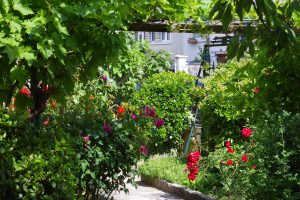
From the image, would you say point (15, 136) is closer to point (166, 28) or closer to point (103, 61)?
point (103, 61)

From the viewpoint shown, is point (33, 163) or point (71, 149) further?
point (71, 149)

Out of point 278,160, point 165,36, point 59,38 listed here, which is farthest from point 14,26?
point 165,36

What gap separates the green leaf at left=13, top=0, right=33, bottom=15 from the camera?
3.27 meters

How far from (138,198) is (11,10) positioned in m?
5.39

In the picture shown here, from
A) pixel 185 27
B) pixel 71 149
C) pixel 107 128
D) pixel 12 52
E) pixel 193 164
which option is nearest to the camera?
pixel 12 52

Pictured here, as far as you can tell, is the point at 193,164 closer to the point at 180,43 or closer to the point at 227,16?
the point at 227,16

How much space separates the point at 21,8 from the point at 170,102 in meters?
9.55

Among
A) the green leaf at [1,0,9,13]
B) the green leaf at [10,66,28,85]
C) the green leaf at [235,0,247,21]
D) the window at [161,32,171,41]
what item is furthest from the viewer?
the window at [161,32,171,41]

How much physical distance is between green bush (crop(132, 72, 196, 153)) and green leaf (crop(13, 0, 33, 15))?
361 inches

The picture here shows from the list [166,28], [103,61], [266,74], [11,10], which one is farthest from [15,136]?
[266,74]

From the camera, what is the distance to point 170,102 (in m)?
12.7

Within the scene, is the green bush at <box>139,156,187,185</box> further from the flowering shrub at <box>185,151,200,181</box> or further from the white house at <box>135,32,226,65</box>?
the white house at <box>135,32,226,65</box>

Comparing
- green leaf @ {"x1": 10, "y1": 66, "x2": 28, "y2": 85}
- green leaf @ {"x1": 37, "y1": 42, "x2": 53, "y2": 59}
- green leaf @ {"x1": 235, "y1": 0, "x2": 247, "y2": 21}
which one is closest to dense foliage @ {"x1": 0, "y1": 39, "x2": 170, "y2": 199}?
green leaf @ {"x1": 10, "y1": 66, "x2": 28, "y2": 85}

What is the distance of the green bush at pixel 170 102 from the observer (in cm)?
1259
